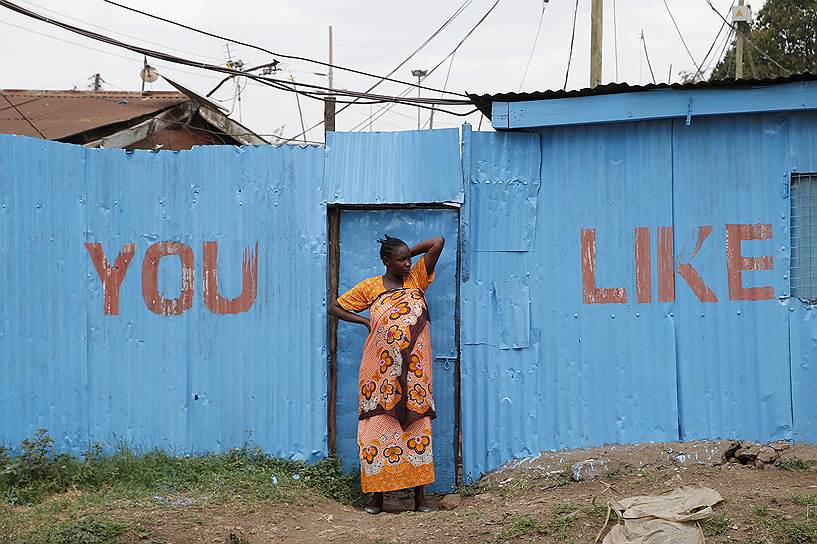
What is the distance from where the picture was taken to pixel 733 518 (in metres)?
5.27

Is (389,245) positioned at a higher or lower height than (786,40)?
lower

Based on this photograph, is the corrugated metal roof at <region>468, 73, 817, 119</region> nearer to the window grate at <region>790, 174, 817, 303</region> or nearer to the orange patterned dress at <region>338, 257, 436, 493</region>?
the window grate at <region>790, 174, 817, 303</region>

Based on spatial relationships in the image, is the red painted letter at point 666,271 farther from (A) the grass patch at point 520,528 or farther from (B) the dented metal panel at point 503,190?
(A) the grass patch at point 520,528

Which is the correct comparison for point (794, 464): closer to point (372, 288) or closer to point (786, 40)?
point (372, 288)

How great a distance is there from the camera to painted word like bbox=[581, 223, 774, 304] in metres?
6.59

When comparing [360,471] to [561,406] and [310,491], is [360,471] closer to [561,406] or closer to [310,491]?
[310,491]

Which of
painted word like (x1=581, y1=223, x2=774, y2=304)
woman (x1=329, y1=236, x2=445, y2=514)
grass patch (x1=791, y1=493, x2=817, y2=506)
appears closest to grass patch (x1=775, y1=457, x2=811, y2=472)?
grass patch (x1=791, y1=493, x2=817, y2=506)

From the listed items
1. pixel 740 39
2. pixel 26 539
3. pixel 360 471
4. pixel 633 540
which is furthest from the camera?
pixel 740 39

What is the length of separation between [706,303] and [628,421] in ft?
3.24

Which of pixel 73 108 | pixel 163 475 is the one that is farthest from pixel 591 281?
pixel 73 108

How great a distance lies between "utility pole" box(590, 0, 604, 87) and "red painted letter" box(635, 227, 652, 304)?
20.1ft

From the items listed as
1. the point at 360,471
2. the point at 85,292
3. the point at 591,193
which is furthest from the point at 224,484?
the point at 591,193

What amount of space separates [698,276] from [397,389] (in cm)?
224

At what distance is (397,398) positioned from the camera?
6.48 meters
